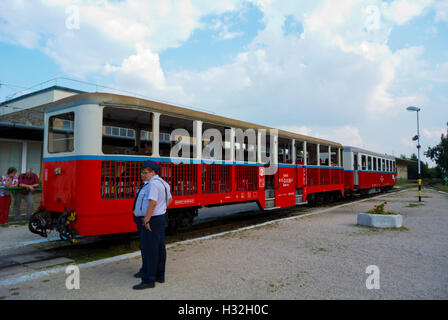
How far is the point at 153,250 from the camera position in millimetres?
4250

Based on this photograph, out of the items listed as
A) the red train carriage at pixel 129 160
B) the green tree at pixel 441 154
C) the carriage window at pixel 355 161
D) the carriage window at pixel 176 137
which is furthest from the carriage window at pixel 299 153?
the green tree at pixel 441 154

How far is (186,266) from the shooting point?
16.9 ft

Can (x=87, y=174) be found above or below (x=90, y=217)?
above

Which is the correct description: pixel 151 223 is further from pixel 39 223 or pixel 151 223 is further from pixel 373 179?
pixel 373 179

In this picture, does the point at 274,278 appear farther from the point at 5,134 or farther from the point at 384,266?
the point at 5,134

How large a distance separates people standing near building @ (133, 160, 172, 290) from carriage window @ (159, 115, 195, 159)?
8.59ft

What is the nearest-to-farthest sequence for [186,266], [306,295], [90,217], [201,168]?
Result: [306,295] → [186,266] → [90,217] → [201,168]

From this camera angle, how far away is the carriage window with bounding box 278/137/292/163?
1148cm

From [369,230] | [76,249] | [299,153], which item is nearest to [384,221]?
[369,230]

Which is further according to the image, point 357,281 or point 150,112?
point 150,112

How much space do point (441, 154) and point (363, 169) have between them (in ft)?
137
